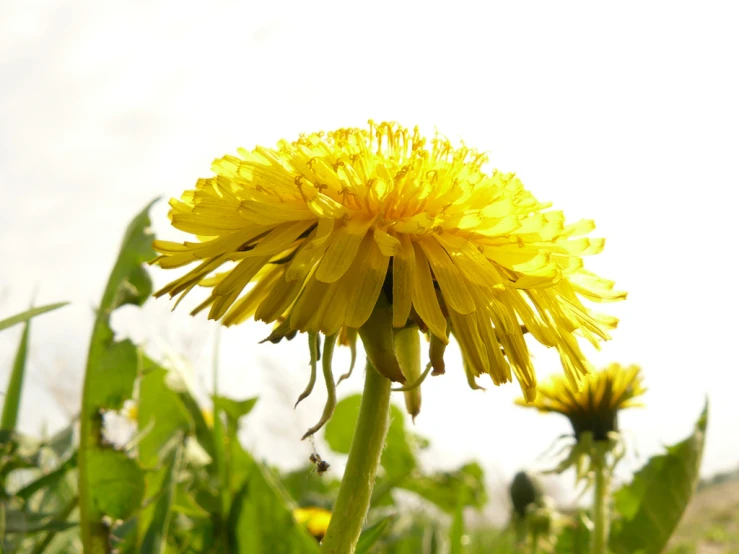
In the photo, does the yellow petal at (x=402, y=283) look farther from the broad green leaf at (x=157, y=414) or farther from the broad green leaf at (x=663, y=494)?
the broad green leaf at (x=663, y=494)

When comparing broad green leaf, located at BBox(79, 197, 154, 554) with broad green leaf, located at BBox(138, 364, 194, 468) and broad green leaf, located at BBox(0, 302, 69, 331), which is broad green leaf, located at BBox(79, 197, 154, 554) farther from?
broad green leaf, located at BBox(138, 364, 194, 468)

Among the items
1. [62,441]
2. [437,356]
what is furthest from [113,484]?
[437,356]

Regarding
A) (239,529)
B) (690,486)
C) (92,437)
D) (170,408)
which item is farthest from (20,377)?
(690,486)

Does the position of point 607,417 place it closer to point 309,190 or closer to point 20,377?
point 309,190

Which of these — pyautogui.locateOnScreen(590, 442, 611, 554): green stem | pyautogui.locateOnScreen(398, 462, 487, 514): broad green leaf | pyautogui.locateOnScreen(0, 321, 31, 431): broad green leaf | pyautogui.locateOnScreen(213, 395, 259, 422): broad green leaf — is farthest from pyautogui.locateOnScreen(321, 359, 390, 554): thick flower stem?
pyautogui.locateOnScreen(398, 462, 487, 514): broad green leaf

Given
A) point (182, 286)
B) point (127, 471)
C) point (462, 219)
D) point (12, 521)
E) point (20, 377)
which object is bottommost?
point (12, 521)
